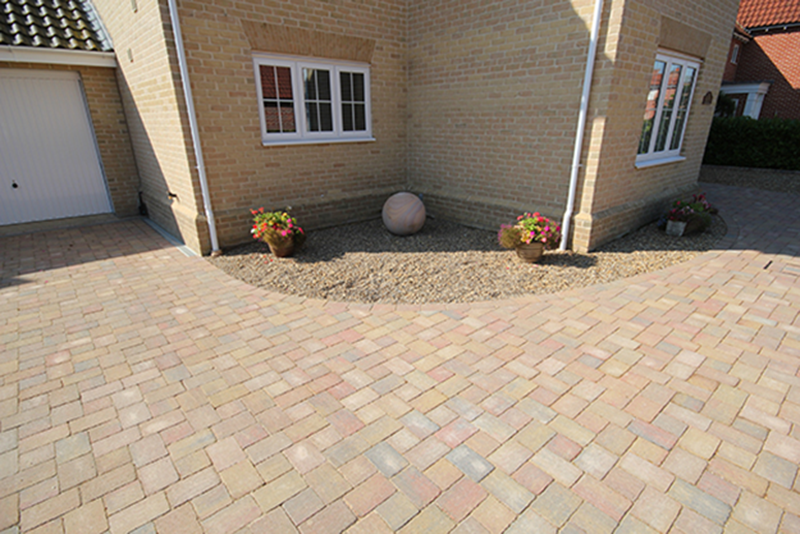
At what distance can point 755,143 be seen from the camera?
1251 cm

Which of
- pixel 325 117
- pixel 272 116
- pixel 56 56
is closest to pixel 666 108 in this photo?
pixel 325 117

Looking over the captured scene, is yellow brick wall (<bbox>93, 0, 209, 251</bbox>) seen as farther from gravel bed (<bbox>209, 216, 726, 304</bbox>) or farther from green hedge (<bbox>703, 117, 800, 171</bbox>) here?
green hedge (<bbox>703, 117, 800, 171</bbox>)

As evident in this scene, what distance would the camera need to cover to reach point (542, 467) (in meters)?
2.73

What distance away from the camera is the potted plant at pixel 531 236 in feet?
19.5

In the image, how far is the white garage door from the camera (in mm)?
7918

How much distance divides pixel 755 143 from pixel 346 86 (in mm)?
12646

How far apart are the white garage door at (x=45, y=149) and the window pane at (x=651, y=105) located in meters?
10.9

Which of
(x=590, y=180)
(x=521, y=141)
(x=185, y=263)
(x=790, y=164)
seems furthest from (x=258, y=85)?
(x=790, y=164)

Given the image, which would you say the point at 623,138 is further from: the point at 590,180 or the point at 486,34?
the point at 486,34

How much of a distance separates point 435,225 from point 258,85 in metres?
4.05

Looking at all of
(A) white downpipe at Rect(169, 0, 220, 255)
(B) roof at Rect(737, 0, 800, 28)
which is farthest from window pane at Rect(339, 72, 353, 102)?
(B) roof at Rect(737, 0, 800, 28)

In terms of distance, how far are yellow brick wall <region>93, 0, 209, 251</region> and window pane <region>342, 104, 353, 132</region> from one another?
9.47 ft

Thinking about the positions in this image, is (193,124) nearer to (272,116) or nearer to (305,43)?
(272,116)

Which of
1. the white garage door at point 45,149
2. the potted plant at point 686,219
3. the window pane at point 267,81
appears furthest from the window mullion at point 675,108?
the white garage door at point 45,149
